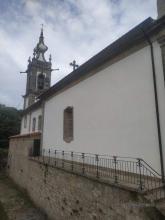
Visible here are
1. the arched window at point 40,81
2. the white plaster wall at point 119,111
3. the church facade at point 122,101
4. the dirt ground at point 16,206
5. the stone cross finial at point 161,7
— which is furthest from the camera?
the arched window at point 40,81

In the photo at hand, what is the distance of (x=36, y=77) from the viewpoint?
86.5 feet

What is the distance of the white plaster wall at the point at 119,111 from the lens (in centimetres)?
712

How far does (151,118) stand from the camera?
6.99m

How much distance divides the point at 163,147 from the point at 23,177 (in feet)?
39.7

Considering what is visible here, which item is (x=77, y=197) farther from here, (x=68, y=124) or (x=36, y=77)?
(x=36, y=77)

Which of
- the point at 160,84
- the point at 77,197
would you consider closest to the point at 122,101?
the point at 160,84

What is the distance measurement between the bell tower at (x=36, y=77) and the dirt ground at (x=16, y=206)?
12.3 m

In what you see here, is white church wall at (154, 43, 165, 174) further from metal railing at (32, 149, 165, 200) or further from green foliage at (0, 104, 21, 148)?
green foliage at (0, 104, 21, 148)

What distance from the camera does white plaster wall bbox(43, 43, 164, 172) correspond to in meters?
7.12

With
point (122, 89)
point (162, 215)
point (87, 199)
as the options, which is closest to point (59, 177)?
point (87, 199)

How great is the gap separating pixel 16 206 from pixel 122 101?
9201 millimetres

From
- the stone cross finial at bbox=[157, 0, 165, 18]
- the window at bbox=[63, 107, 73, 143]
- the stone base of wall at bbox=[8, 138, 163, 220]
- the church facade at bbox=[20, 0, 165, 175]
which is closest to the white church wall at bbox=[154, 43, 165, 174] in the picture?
the church facade at bbox=[20, 0, 165, 175]

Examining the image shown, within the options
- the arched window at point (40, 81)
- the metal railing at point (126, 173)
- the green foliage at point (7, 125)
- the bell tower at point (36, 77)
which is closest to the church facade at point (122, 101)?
the metal railing at point (126, 173)

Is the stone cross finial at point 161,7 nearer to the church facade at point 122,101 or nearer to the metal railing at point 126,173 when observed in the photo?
the church facade at point 122,101
